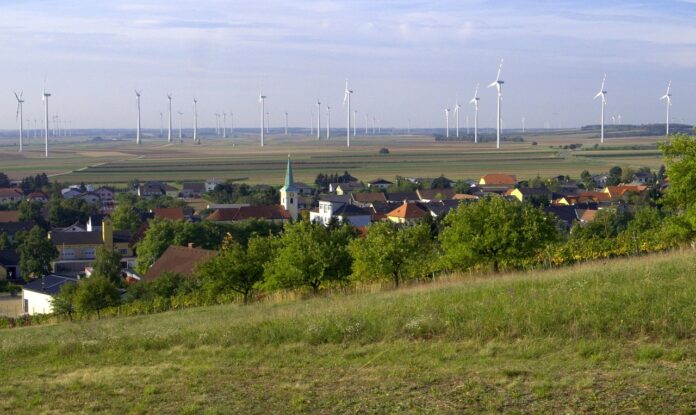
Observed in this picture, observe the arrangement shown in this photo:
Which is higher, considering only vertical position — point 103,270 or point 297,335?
point 297,335

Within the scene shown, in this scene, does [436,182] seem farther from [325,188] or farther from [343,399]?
[343,399]

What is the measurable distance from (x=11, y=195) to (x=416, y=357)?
8946 centimetres

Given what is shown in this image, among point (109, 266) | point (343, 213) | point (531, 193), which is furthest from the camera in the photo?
point (531, 193)

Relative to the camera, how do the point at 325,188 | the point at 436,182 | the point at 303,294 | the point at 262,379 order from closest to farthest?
the point at 262,379 → the point at 303,294 → the point at 436,182 → the point at 325,188

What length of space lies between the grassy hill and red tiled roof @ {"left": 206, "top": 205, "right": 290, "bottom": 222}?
1980 inches

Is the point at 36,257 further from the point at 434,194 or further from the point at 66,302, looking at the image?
A: the point at 434,194

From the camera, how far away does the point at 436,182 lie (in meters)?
99.7

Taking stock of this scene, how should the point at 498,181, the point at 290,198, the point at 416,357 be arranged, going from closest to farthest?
the point at 416,357
the point at 290,198
the point at 498,181

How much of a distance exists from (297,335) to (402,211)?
5560cm

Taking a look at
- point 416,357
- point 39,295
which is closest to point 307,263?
point 416,357

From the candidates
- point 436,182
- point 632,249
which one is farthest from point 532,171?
point 632,249

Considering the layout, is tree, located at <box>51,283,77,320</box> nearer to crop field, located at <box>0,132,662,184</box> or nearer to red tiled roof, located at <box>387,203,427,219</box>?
red tiled roof, located at <box>387,203,427,219</box>

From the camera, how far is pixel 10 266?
51.9 metres

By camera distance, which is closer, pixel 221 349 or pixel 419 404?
pixel 419 404
